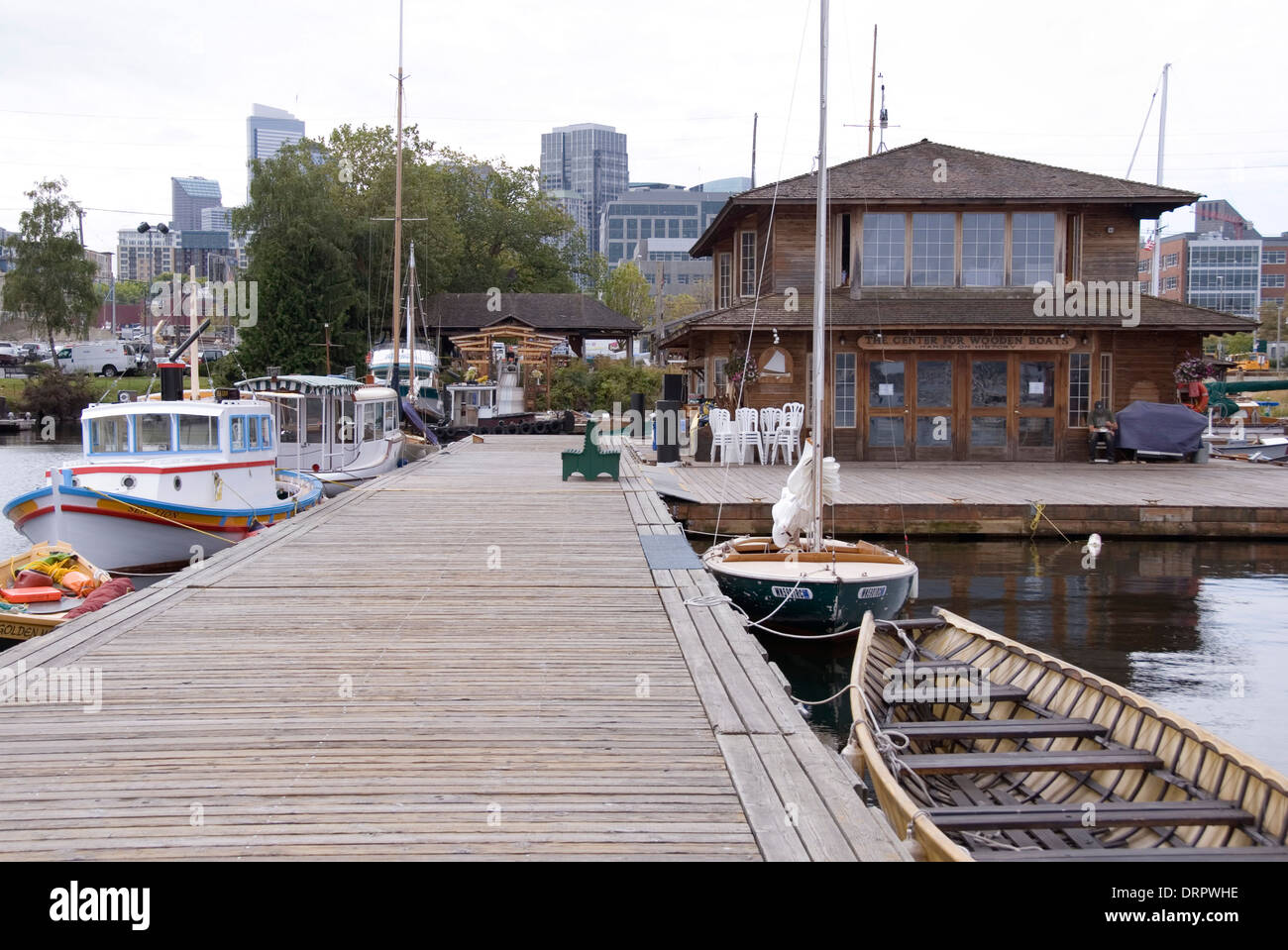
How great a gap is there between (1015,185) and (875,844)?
25.1 metres

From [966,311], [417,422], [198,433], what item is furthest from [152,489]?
[417,422]

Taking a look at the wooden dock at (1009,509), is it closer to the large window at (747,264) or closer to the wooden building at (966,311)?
the wooden building at (966,311)

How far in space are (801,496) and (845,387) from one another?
13776mm

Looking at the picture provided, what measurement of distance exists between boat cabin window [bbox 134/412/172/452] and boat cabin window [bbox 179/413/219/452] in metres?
0.20

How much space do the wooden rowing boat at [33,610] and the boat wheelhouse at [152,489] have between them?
2.00 metres

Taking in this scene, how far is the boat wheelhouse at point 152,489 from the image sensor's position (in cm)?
1609

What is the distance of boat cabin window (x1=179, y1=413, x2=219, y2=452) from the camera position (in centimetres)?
1745

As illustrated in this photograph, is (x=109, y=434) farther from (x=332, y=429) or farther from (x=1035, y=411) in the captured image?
(x=1035, y=411)

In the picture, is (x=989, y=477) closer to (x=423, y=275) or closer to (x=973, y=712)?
(x=973, y=712)

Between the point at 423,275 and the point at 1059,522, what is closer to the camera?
the point at 1059,522

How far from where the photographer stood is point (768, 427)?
1029 inches

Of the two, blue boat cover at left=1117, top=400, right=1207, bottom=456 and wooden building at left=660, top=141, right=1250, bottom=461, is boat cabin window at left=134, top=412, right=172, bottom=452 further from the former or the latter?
blue boat cover at left=1117, top=400, right=1207, bottom=456
